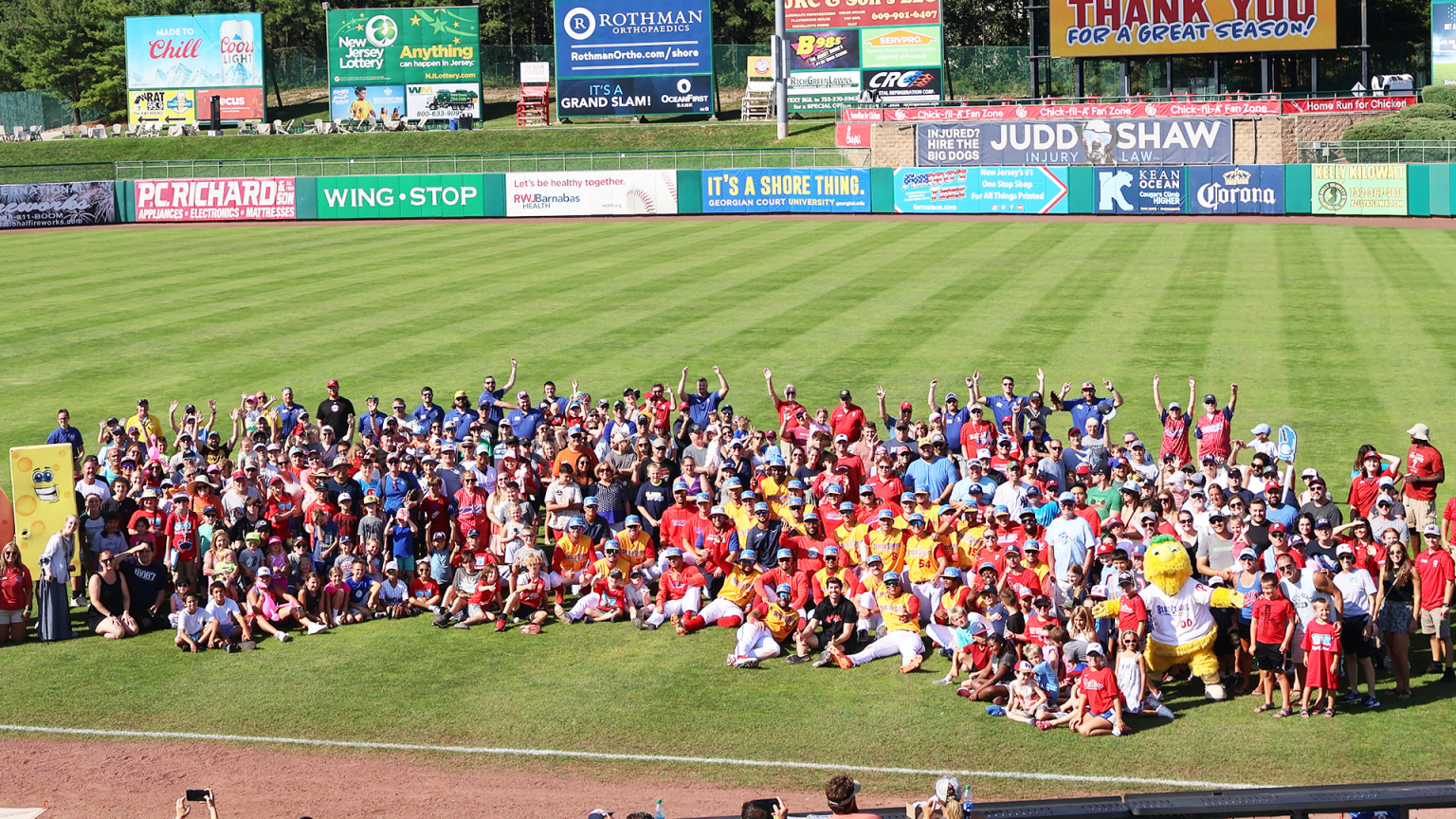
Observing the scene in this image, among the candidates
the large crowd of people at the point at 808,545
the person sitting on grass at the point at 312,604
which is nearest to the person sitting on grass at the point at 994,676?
the large crowd of people at the point at 808,545

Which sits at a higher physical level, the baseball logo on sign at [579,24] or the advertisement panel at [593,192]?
the baseball logo on sign at [579,24]

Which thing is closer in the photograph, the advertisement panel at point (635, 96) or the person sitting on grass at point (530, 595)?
the person sitting on grass at point (530, 595)

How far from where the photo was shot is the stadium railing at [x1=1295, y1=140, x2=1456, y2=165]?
147ft

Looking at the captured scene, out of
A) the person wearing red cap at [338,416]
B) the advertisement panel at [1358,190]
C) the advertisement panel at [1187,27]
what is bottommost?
the person wearing red cap at [338,416]

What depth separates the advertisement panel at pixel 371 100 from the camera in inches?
3081

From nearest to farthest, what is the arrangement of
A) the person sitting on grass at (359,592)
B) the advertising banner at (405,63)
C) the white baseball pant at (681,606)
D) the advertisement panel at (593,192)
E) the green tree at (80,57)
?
1. the white baseball pant at (681,606)
2. the person sitting on grass at (359,592)
3. the advertisement panel at (593,192)
4. the advertising banner at (405,63)
5. the green tree at (80,57)

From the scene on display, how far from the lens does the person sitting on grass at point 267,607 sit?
13.8 m

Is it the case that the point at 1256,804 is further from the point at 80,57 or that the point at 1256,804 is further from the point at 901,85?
the point at 80,57

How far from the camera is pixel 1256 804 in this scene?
6227 millimetres

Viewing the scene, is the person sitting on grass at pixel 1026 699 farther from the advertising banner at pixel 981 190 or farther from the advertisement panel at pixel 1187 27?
the advertisement panel at pixel 1187 27

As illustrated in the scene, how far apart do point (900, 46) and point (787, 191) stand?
68.8 ft

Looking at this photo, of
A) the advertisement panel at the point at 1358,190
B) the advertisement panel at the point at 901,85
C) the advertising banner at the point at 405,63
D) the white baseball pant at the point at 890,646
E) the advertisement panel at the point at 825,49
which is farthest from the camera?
the advertising banner at the point at 405,63

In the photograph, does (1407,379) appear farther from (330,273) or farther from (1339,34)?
(1339,34)

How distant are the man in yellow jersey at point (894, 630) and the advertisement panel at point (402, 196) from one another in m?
40.9
